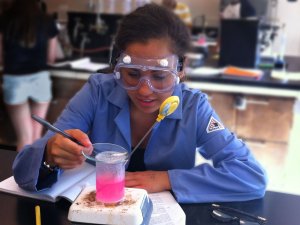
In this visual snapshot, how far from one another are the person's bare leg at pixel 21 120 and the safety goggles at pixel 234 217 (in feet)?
6.79

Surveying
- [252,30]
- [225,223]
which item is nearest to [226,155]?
[225,223]

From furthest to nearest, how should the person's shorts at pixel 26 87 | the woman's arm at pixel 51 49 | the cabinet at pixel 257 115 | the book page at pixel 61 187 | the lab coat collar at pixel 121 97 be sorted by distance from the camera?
the woman's arm at pixel 51 49 → the person's shorts at pixel 26 87 → the cabinet at pixel 257 115 → the lab coat collar at pixel 121 97 → the book page at pixel 61 187

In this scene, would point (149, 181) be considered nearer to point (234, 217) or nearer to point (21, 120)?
point (234, 217)

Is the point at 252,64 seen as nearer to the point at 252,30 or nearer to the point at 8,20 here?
the point at 252,30

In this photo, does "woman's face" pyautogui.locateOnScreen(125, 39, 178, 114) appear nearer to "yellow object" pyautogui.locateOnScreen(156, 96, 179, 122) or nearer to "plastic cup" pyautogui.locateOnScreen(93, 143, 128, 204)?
"yellow object" pyautogui.locateOnScreen(156, 96, 179, 122)

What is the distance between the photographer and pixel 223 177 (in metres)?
1.15

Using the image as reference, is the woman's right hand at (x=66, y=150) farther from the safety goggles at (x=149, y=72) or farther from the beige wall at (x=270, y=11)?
the beige wall at (x=270, y=11)

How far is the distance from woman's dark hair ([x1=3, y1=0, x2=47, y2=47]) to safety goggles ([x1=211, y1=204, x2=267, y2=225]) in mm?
2011

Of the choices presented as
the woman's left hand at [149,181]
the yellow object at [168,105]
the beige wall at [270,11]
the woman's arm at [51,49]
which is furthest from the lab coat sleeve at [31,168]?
the beige wall at [270,11]

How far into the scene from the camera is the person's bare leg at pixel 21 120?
2.81m

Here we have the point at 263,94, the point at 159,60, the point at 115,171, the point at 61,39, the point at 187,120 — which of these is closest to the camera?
the point at 115,171

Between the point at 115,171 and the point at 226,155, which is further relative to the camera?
the point at 226,155

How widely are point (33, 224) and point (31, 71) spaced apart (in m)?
1.96

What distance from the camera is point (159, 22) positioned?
4.16ft
